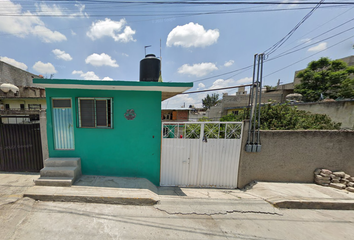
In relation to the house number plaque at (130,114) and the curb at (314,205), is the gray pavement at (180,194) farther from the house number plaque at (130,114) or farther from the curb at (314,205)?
the house number plaque at (130,114)

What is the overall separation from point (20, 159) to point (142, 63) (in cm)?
516

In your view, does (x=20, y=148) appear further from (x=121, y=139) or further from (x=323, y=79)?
(x=323, y=79)

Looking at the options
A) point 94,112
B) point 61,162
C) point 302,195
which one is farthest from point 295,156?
point 61,162

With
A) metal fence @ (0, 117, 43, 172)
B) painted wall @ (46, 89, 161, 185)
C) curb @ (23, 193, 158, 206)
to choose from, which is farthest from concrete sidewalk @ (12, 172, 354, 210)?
metal fence @ (0, 117, 43, 172)

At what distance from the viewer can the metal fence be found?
3.89 m

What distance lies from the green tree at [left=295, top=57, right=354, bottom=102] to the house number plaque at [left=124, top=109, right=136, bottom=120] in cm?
2286

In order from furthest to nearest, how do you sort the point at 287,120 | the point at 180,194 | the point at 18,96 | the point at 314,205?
the point at 18,96
the point at 287,120
the point at 180,194
the point at 314,205

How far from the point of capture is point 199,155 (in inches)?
162

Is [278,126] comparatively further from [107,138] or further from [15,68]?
[15,68]

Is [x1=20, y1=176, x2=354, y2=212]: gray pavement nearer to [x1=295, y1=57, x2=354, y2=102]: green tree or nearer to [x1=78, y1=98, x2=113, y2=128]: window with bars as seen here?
[x1=78, y1=98, x2=113, y2=128]: window with bars

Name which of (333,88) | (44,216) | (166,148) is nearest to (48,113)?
(44,216)

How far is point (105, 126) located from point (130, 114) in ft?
2.86

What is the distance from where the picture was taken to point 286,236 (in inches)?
95.5

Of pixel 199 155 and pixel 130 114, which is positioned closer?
pixel 130 114
